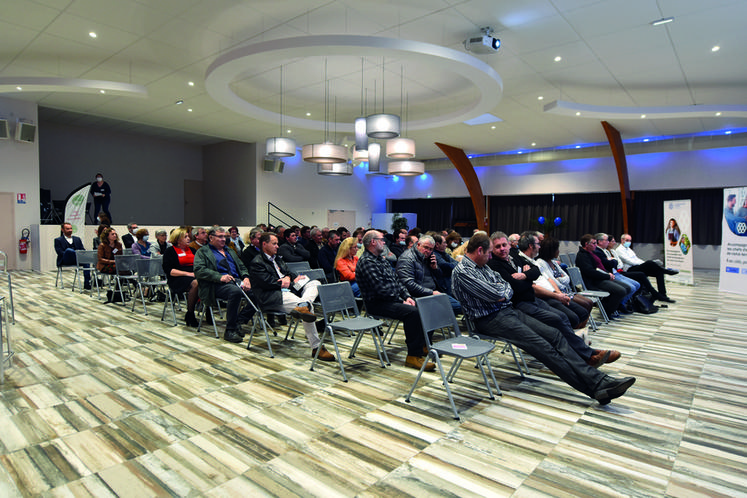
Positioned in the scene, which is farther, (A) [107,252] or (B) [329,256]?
(A) [107,252]

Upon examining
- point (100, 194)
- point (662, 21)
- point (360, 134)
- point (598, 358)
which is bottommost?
point (598, 358)

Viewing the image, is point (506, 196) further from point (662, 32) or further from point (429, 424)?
point (429, 424)

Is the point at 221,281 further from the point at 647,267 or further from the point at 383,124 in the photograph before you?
the point at 647,267

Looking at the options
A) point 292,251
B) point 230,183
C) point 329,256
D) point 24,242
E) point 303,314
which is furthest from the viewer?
point 230,183

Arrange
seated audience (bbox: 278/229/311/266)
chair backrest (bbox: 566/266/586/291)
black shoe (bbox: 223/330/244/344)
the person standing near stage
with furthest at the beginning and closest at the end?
the person standing near stage < seated audience (bbox: 278/229/311/266) < chair backrest (bbox: 566/266/586/291) < black shoe (bbox: 223/330/244/344)

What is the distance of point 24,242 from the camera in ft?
37.4

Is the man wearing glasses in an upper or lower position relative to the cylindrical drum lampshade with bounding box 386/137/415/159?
lower

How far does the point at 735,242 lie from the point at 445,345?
7.88 m

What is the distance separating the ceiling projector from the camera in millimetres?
6320

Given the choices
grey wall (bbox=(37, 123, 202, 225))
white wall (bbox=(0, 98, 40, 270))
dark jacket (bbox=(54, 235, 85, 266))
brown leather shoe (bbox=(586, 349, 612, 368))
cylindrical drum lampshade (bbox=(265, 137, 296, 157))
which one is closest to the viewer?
brown leather shoe (bbox=(586, 349, 612, 368))

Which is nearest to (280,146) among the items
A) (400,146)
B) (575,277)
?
(400,146)

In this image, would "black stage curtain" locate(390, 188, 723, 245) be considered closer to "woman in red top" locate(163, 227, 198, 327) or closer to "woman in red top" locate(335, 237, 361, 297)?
"woman in red top" locate(335, 237, 361, 297)

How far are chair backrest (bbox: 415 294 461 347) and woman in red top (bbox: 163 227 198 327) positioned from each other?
140 inches

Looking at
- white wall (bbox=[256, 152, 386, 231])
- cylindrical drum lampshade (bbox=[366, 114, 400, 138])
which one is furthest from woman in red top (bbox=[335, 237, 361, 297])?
white wall (bbox=[256, 152, 386, 231])
